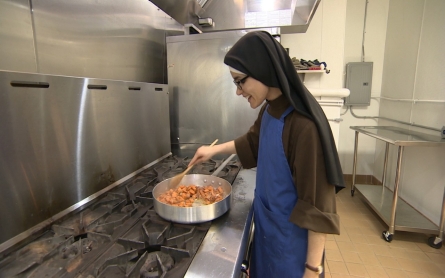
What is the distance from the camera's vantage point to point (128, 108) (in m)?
1.05

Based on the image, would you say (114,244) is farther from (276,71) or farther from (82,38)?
(82,38)

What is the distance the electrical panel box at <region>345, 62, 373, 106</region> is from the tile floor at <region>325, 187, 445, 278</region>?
1.42 meters

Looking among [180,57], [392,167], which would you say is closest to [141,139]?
[180,57]

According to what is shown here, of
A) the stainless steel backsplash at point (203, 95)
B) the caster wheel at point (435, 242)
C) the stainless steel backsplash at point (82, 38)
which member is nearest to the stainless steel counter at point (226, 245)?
the stainless steel backsplash at point (203, 95)

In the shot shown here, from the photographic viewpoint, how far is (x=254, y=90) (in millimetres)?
659

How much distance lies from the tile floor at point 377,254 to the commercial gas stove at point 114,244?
4.36 ft

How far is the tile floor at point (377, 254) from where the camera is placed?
5.22 feet

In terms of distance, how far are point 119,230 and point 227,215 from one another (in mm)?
310

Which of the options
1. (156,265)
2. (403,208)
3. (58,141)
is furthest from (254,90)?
(403,208)

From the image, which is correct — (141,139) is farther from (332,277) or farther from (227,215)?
(332,277)

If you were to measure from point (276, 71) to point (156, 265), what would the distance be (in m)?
0.54

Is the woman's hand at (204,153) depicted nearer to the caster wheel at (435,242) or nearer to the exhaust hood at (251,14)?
the exhaust hood at (251,14)

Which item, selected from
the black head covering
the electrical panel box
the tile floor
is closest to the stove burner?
the black head covering

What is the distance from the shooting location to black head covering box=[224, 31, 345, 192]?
1.92ft
